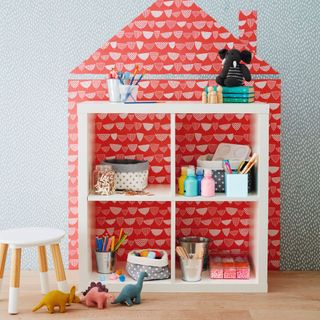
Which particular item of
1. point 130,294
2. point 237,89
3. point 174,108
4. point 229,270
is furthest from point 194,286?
point 237,89

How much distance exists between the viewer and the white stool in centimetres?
305

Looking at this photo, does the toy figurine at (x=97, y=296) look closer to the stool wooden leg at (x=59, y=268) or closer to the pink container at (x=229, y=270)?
the stool wooden leg at (x=59, y=268)

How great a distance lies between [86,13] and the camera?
3.70 m

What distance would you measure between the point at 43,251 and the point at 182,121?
3.29 feet

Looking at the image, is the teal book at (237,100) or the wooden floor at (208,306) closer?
the wooden floor at (208,306)

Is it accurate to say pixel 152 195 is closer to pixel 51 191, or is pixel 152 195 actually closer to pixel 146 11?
pixel 51 191

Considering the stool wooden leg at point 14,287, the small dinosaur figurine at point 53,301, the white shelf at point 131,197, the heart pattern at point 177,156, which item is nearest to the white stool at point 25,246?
the stool wooden leg at point 14,287

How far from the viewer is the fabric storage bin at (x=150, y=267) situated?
343 cm

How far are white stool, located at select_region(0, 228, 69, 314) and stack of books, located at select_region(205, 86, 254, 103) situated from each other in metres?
0.98

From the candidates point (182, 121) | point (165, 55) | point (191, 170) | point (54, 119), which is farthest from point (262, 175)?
point (54, 119)

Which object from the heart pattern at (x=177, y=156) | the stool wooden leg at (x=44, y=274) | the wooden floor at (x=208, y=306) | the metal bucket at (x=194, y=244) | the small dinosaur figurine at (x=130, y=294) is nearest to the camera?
the wooden floor at (x=208, y=306)

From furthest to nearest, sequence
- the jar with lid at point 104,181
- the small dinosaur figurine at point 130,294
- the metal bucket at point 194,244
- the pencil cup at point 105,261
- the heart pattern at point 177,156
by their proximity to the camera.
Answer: the heart pattern at point 177,156, the metal bucket at point 194,244, the pencil cup at point 105,261, the jar with lid at point 104,181, the small dinosaur figurine at point 130,294

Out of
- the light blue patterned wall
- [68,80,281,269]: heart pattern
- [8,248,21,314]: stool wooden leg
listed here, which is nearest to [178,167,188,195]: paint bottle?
[68,80,281,269]: heart pattern

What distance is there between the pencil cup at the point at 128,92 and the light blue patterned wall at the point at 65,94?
15.4 inches
